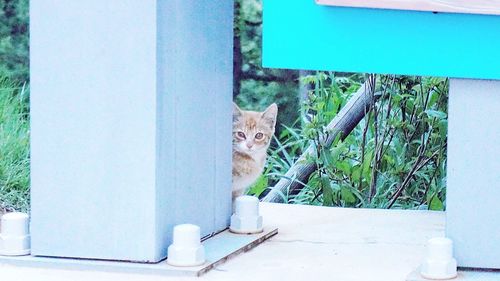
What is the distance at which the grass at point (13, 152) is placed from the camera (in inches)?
117

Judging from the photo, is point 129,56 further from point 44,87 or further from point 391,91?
point 391,91

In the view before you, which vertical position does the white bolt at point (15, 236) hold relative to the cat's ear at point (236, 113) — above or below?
below

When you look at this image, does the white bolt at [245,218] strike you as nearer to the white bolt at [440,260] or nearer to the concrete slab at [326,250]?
the concrete slab at [326,250]

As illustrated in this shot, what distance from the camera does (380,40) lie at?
1576mm

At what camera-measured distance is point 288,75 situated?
5.79 m

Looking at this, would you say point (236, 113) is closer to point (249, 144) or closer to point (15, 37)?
point (249, 144)

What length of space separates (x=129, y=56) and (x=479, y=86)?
0.56m

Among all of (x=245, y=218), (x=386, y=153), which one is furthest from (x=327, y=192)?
(x=245, y=218)

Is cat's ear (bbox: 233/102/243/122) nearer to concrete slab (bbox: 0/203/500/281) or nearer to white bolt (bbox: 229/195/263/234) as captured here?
concrete slab (bbox: 0/203/500/281)

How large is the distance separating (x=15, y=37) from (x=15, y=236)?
13.5 feet

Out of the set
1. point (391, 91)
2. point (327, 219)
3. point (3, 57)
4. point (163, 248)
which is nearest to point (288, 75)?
point (3, 57)

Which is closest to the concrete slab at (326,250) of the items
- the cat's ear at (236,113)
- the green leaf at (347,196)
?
the cat's ear at (236,113)

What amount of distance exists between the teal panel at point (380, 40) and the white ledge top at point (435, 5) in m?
0.02

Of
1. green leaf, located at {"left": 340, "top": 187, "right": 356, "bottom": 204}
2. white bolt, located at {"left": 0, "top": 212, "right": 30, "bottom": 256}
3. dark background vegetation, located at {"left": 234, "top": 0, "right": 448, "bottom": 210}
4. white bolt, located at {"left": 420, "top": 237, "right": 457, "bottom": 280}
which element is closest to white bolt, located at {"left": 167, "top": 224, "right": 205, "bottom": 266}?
white bolt, located at {"left": 0, "top": 212, "right": 30, "bottom": 256}
